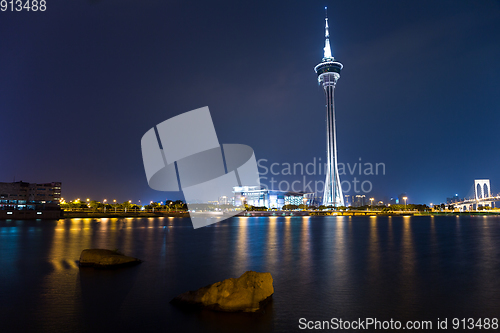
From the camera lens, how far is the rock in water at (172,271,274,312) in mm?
9398

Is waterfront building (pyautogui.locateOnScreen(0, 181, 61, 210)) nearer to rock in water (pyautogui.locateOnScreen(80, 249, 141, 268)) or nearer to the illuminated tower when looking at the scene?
the illuminated tower

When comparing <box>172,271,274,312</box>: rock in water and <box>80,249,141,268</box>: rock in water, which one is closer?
<box>172,271,274,312</box>: rock in water

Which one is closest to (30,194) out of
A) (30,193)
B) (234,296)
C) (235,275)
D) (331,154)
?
(30,193)

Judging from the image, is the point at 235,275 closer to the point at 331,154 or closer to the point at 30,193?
the point at 331,154

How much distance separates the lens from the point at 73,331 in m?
8.52

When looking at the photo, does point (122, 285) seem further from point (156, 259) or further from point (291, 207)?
point (291, 207)

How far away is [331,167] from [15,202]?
12847cm

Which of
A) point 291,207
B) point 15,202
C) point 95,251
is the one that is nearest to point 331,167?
point 291,207

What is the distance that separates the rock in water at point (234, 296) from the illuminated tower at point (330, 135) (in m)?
142

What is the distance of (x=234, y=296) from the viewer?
946 cm

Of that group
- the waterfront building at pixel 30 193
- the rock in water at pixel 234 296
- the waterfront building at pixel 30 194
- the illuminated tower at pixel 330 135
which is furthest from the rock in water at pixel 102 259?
the illuminated tower at pixel 330 135

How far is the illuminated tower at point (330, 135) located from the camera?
14850 cm

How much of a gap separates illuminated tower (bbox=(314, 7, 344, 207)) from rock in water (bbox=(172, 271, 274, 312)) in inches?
5582

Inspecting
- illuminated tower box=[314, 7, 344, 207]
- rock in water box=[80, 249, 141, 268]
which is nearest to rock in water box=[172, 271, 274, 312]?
rock in water box=[80, 249, 141, 268]
